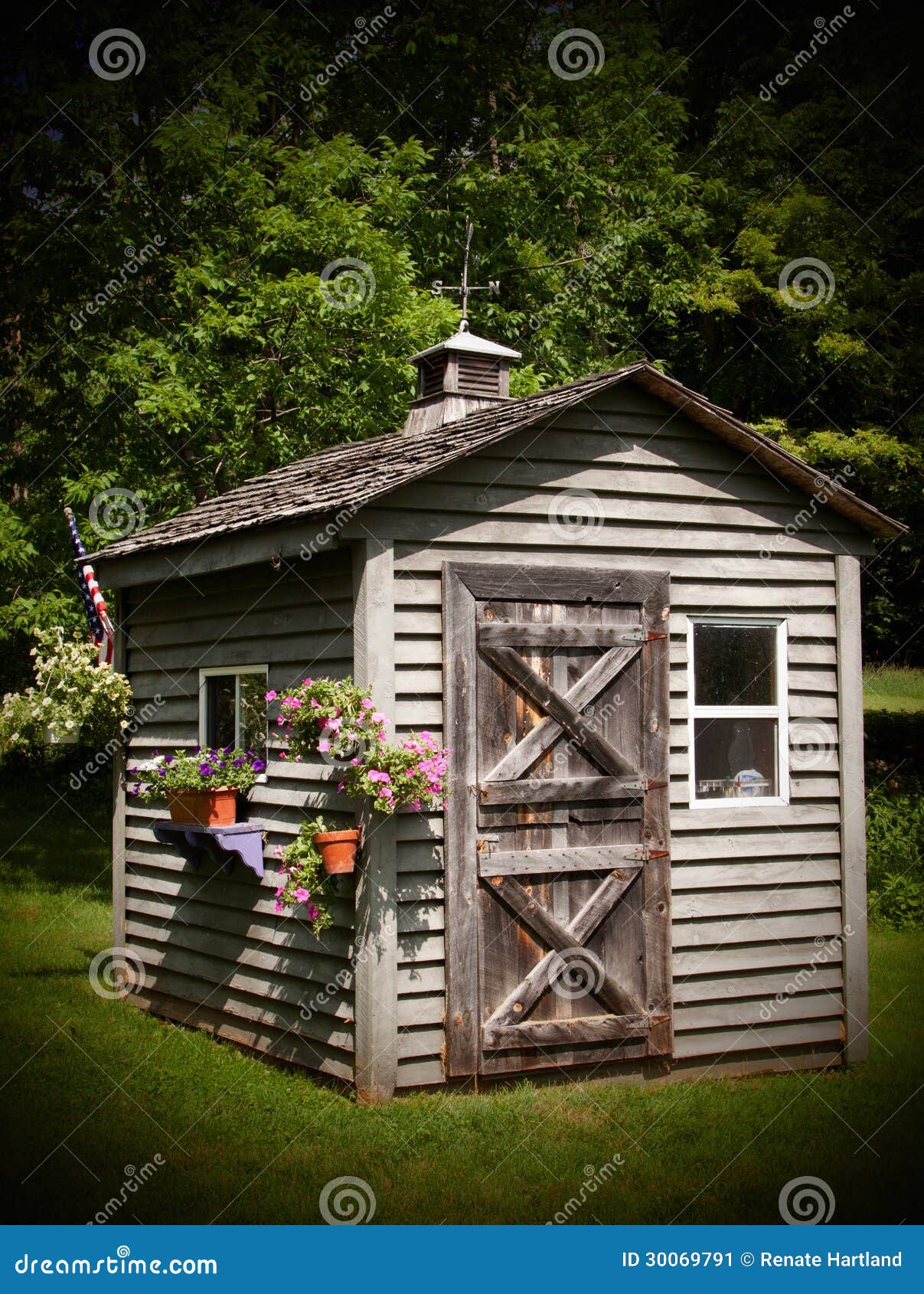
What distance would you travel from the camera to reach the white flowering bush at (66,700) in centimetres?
930

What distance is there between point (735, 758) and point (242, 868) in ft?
11.1

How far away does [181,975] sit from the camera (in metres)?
9.23

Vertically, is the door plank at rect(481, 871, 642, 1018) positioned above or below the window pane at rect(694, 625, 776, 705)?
below

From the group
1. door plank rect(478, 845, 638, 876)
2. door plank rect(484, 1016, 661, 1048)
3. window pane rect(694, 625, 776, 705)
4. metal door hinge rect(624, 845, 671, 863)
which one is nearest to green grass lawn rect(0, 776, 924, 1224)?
door plank rect(484, 1016, 661, 1048)

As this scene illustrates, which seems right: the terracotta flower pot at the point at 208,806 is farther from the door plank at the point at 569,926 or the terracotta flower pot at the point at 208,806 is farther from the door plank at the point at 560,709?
the door plank at the point at 560,709

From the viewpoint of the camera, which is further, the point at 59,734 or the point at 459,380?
the point at 459,380

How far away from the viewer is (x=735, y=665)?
8328 millimetres

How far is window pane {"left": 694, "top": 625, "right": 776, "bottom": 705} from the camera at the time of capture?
26.9 feet

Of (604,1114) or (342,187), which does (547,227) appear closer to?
(342,187)

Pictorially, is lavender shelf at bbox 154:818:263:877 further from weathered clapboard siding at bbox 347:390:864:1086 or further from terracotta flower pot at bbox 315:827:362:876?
weathered clapboard siding at bbox 347:390:864:1086

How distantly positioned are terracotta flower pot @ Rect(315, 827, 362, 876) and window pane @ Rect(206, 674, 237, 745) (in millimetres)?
2200

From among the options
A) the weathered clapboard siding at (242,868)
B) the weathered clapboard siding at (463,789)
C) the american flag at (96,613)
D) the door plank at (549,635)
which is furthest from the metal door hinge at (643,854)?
the american flag at (96,613)

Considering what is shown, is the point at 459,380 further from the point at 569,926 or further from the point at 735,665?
the point at 569,926

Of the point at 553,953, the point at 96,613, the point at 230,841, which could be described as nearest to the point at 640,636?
the point at 553,953
